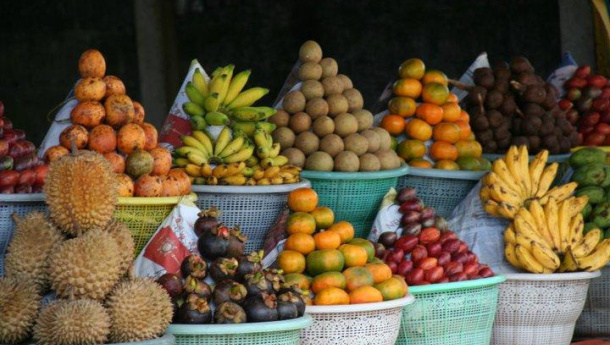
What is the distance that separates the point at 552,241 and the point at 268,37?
566 centimetres

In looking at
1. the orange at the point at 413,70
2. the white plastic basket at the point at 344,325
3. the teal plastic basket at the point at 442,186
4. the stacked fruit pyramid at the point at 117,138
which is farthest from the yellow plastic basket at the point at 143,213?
the orange at the point at 413,70

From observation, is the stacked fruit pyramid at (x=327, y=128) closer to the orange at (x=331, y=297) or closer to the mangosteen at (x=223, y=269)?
the orange at (x=331, y=297)

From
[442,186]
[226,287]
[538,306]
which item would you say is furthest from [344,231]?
[442,186]

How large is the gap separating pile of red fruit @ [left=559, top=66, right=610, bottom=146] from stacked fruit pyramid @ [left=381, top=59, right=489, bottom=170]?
46.6 inches

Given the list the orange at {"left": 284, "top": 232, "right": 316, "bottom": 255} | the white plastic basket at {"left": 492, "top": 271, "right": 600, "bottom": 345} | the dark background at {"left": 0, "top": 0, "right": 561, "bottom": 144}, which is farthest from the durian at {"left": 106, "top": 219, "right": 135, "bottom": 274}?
the dark background at {"left": 0, "top": 0, "right": 561, "bottom": 144}

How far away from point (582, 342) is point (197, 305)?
2.67m

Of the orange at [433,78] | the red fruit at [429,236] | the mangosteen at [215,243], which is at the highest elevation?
the orange at [433,78]

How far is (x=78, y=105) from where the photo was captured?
4191mm

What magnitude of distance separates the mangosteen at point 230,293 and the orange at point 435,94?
2438 millimetres

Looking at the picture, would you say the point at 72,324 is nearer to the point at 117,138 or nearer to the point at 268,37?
the point at 117,138

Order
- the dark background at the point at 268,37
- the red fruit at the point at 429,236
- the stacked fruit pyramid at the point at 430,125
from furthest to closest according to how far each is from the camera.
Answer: the dark background at the point at 268,37 < the stacked fruit pyramid at the point at 430,125 < the red fruit at the point at 429,236

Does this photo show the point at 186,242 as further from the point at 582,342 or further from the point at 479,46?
the point at 479,46

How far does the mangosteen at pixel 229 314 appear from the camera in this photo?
350 centimetres

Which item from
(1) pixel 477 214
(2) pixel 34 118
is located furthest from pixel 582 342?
(2) pixel 34 118
